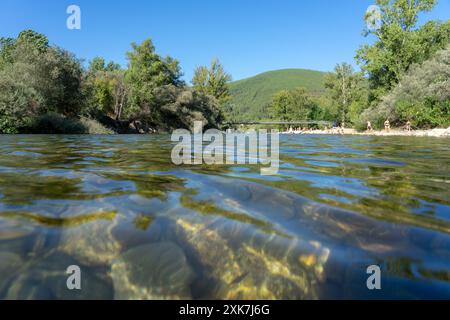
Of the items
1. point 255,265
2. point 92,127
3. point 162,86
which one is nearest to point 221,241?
point 255,265

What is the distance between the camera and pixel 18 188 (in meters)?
2.87

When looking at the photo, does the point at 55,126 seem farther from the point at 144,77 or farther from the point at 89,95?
the point at 144,77

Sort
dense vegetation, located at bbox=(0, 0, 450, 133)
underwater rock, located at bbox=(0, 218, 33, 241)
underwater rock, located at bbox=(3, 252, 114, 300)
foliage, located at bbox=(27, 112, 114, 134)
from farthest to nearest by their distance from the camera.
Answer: dense vegetation, located at bbox=(0, 0, 450, 133)
foliage, located at bbox=(27, 112, 114, 134)
underwater rock, located at bbox=(0, 218, 33, 241)
underwater rock, located at bbox=(3, 252, 114, 300)

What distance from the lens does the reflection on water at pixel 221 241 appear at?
1.42 m

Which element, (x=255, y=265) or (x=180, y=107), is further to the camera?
(x=180, y=107)

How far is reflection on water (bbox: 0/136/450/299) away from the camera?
1.42 m

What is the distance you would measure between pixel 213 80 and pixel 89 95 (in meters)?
32.1

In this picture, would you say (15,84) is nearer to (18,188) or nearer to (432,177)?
(18,188)

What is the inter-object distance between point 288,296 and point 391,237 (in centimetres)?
88

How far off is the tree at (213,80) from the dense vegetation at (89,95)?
941 mm

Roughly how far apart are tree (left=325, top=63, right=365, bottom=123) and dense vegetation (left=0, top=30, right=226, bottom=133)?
25.1 m

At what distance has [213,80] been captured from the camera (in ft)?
197

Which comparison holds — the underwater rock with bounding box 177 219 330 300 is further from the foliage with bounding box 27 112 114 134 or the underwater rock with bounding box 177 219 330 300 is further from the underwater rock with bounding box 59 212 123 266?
the foliage with bounding box 27 112 114 134

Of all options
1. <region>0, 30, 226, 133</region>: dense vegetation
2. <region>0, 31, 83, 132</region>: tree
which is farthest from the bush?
<region>0, 31, 83, 132</region>: tree
